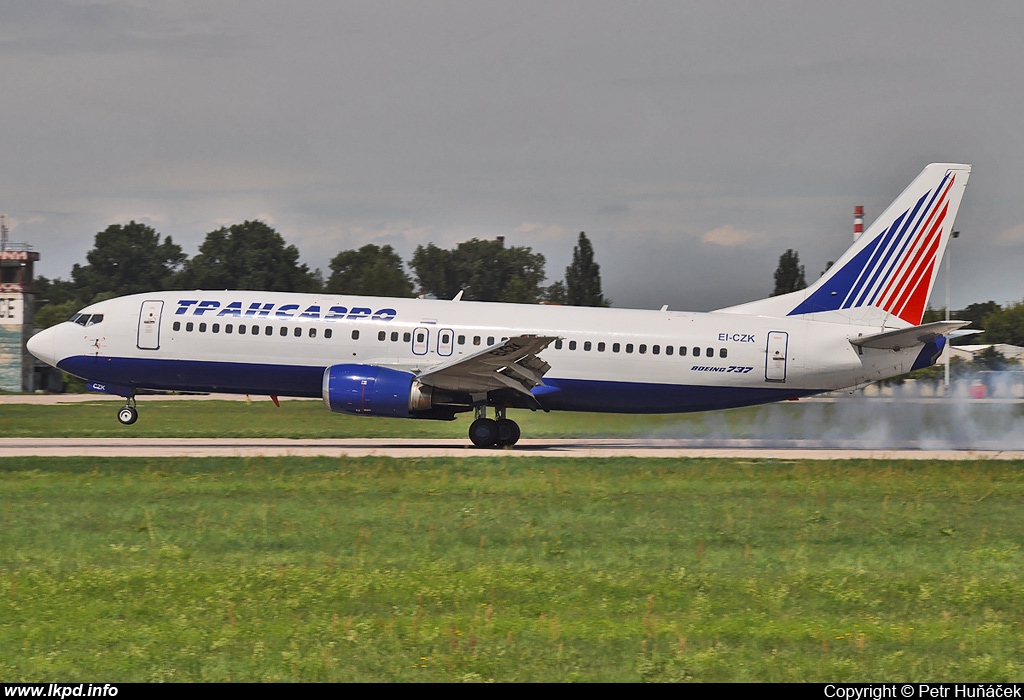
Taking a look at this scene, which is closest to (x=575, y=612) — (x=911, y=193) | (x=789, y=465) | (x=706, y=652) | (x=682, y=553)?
(x=706, y=652)

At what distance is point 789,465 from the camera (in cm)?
2531

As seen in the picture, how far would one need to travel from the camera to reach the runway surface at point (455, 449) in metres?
27.2

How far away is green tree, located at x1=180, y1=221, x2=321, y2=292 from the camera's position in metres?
101

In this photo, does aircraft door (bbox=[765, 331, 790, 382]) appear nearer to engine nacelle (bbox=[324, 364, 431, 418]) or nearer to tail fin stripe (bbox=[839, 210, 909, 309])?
tail fin stripe (bbox=[839, 210, 909, 309])

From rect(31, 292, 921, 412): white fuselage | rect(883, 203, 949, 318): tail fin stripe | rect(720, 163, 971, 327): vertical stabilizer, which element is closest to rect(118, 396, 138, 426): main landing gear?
rect(31, 292, 921, 412): white fuselage

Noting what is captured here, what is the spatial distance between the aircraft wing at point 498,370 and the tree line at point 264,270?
50.0 metres

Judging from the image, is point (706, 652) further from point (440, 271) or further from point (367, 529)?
point (440, 271)

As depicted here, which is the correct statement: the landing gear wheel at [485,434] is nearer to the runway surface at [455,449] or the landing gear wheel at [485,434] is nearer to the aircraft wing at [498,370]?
the runway surface at [455,449]

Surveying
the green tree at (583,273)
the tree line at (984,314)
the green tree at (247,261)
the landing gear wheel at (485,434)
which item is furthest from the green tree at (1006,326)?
the landing gear wheel at (485,434)

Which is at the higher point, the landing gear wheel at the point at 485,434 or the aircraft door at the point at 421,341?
the aircraft door at the point at 421,341

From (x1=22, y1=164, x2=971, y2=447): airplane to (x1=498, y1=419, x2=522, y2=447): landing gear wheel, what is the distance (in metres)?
0.03

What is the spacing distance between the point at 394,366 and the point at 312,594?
17483mm

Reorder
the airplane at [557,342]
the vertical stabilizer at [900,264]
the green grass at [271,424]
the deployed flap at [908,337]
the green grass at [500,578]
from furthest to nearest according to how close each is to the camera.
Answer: the green grass at [271,424]
the vertical stabilizer at [900,264]
the airplane at [557,342]
the deployed flap at [908,337]
the green grass at [500,578]

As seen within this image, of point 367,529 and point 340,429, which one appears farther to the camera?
point 340,429
